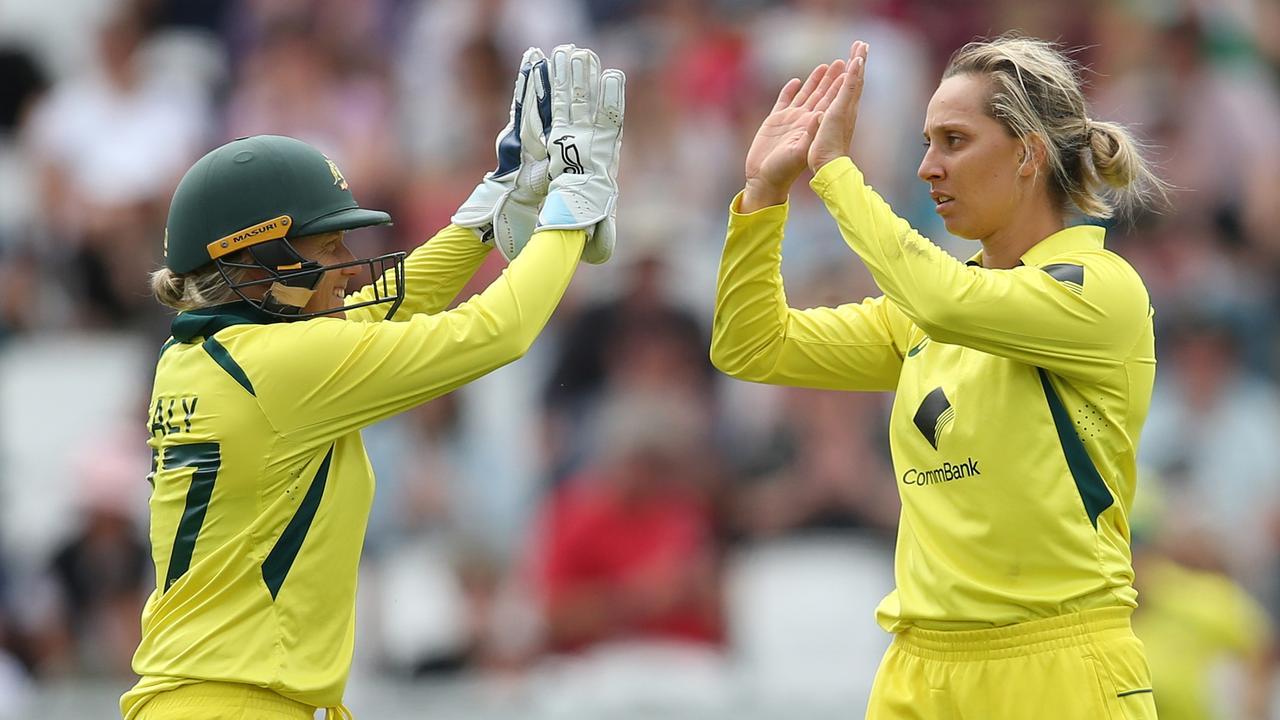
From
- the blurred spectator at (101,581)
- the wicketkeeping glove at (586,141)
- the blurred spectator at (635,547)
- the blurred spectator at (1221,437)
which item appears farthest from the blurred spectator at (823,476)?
the wicketkeeping glove at (586,141)

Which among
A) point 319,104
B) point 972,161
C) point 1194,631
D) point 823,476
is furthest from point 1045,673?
point 319,104

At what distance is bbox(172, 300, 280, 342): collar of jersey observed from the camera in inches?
155

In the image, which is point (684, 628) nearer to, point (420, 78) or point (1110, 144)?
point (420, 78)

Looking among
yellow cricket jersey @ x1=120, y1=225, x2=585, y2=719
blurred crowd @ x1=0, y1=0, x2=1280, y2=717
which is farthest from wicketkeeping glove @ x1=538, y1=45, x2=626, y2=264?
blurred crowd @ x1=0, y1=0, x2=1280, y2=717

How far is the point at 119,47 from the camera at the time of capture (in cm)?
1027

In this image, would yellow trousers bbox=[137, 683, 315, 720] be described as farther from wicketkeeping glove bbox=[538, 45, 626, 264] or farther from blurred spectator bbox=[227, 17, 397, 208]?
blurred spectator bbox=[227, 17, 397, 208]

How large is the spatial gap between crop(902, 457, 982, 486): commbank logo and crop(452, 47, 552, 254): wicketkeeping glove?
1115 millimetres

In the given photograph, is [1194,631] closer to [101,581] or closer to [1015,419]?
[1015,419]

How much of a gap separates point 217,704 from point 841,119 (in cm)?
187

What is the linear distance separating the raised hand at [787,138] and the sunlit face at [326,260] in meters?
0.96

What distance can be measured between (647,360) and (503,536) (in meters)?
1.11

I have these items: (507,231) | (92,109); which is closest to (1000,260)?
(507,231)

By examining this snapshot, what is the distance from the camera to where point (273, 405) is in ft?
12.6

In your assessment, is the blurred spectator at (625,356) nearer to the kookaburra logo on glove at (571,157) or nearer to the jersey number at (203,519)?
the kookaburra logo on glove at (571,157)
